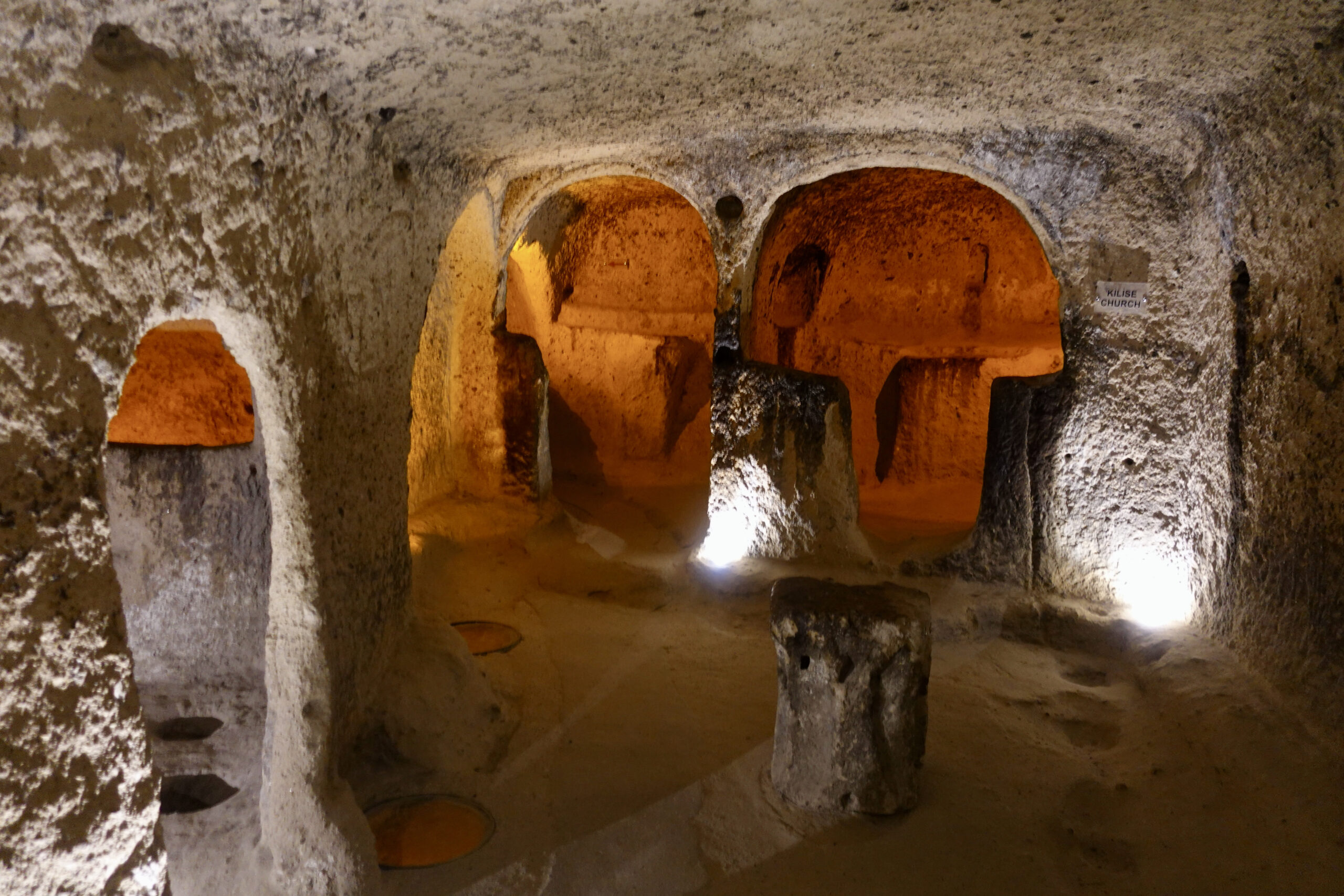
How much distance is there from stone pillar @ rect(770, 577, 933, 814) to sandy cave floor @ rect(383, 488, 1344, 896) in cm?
12

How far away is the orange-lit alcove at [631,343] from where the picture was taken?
28.7ft

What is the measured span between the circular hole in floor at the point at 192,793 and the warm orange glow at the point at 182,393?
1617 mm

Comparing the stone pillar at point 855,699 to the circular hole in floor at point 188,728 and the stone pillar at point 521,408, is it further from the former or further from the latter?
the stone pillar at point 521,408

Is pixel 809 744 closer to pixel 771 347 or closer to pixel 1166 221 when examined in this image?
pixel 1166 221

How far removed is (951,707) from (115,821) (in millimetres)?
3492

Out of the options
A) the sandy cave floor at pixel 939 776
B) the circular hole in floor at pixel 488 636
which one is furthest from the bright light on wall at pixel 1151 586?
the circular hole in floor at pixel 488 636

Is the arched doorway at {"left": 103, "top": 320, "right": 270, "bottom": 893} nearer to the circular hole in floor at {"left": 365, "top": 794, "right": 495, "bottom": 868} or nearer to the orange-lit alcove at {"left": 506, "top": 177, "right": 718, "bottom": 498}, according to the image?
the circular hole in floor at {"left": 365, "top": 794, "right": 495, "bottom": 868}

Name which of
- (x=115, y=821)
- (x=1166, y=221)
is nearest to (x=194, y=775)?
(x=115, y=821)

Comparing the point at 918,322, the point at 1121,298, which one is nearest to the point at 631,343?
the point at 918,322

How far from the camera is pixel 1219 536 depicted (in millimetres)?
4406

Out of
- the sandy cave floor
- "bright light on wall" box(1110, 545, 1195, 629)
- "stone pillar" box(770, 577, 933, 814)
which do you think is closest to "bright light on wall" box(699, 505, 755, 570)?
the sandy cave floor

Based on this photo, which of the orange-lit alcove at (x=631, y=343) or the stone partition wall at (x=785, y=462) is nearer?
the stone partition wall at (x=785, y=462)

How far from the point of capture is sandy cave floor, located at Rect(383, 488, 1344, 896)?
2.94 metres

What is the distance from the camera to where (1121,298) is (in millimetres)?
5020
